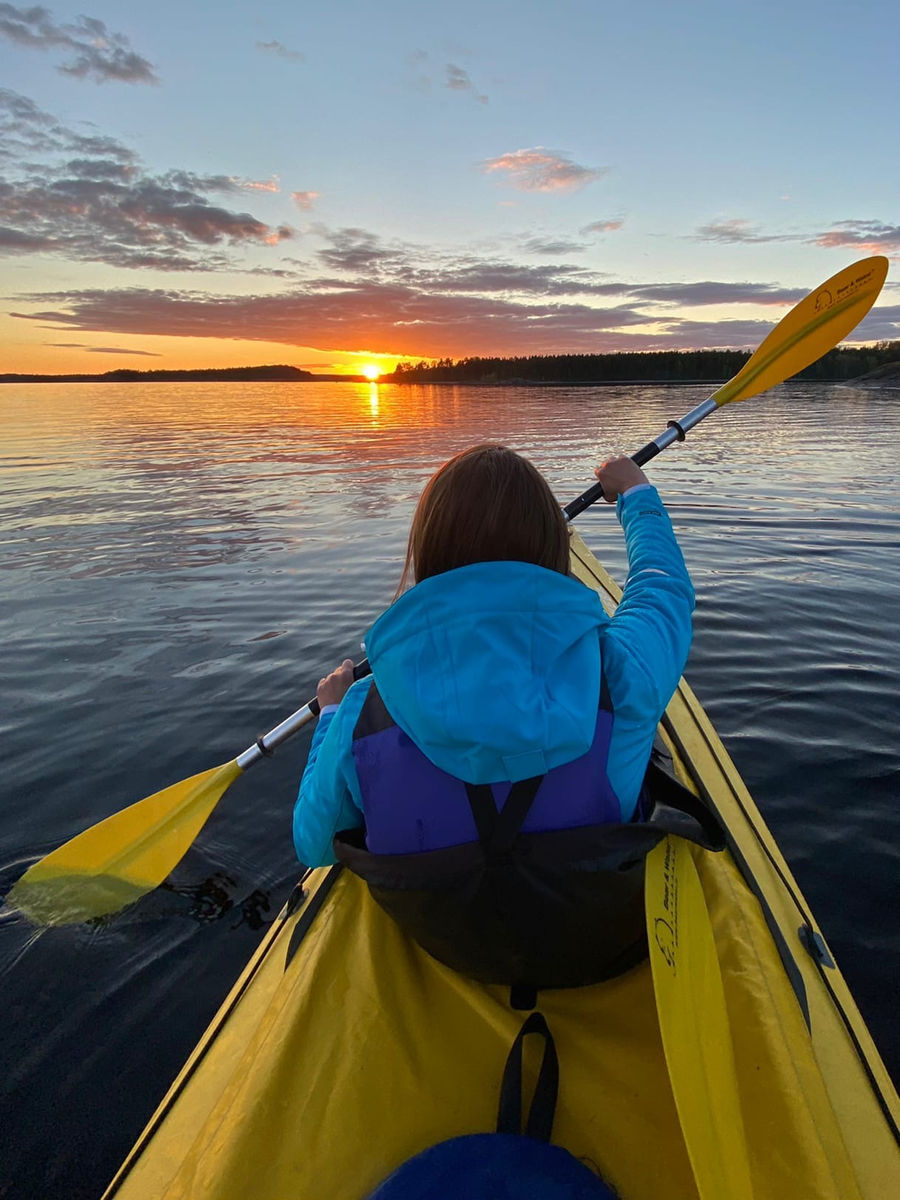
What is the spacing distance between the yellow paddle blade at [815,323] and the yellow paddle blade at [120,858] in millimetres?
Answer: 3731

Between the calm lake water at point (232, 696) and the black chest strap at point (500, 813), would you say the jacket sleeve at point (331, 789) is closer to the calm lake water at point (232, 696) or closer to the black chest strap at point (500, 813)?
the black chest strap at point (500, 813)

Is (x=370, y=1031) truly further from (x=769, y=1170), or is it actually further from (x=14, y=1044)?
(x=14, y=1044)

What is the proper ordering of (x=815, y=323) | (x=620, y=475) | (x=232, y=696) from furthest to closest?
1. (x=232, y=696)
2. (x=815, y=323)
3. (x=620, y=475)

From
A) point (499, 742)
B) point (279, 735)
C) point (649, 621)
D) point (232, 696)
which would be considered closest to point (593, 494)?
point (279, 735)

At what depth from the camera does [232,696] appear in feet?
18.0

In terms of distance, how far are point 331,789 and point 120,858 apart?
2.28 m

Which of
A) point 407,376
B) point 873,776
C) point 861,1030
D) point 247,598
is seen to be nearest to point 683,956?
point 861,1030

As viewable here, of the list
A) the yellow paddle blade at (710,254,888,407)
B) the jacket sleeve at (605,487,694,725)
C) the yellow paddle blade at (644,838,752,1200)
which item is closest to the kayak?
the yellow paddle blade at (644,838,752,1200)

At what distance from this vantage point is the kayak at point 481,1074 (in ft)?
4.76

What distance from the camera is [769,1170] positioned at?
1.38 meters

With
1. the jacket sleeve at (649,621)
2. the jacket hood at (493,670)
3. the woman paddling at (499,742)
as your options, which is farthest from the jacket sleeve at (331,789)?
the jacket sleeve at (649,621)

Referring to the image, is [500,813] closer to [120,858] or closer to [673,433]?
[120,858]

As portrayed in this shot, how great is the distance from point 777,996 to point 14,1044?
277 centimetres

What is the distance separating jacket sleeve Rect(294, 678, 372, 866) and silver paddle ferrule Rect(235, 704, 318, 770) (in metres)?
1.30
